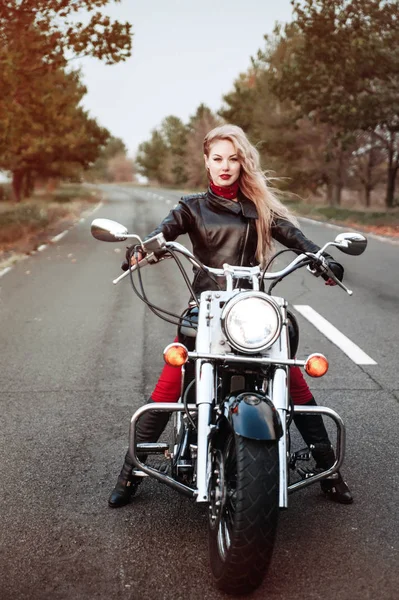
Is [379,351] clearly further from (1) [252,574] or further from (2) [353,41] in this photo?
(2) [353,41]

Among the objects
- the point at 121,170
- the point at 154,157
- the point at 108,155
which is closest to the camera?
the point at 154,157

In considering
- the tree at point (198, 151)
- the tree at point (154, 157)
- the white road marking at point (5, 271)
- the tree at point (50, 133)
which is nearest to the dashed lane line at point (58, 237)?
the tree at point (50, 133)

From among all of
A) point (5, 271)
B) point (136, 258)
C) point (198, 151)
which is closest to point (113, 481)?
point (136, 258)

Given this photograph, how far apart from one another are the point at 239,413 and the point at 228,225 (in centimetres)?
108

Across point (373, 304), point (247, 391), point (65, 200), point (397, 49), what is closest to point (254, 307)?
point (247, 391)

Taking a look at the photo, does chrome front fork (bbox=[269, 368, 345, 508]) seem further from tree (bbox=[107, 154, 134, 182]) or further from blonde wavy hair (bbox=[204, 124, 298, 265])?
tree (bbox=[107, 154, 134, 182])

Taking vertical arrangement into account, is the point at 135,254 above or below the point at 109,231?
below

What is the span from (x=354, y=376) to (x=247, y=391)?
11.3 ft

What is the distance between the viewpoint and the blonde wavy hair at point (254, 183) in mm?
3508

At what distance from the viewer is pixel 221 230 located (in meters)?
3.51


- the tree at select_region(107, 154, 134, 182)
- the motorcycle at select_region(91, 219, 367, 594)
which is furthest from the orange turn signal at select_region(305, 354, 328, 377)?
the tree at select_region(107, 154, 134, 182)

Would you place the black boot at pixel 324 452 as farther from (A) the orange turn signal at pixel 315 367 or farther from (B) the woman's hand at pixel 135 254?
(B) the woman's hand at pixel 135 254

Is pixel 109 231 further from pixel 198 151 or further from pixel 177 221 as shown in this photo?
pixel 198 151

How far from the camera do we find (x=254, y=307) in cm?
282
